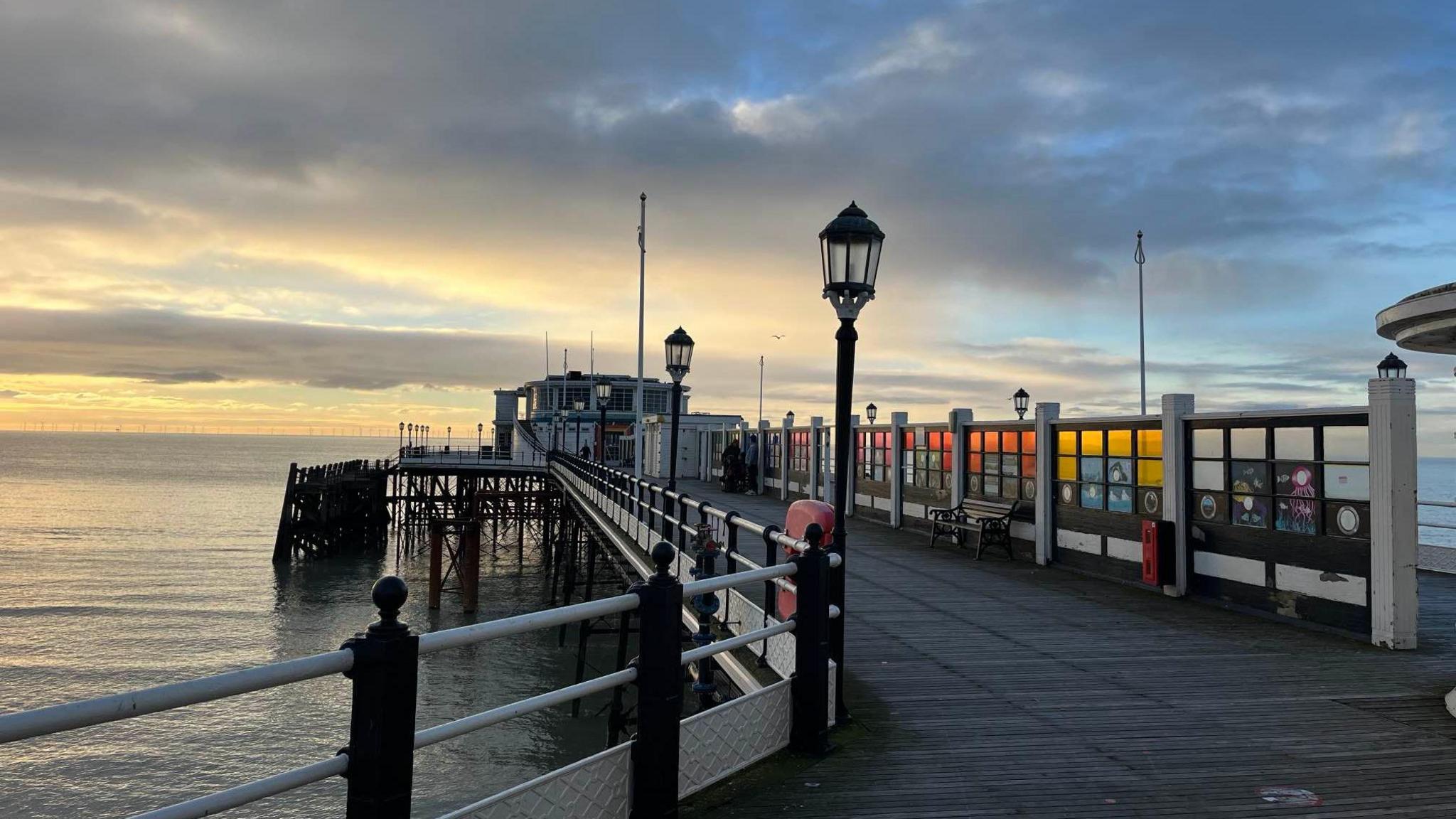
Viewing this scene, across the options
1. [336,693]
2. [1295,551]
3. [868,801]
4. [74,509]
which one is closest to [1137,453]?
[1295,551]

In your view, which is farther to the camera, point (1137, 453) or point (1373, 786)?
point (1137, 453)

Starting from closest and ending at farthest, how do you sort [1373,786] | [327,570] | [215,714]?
[1373,786] < [215,714] < [327,570]

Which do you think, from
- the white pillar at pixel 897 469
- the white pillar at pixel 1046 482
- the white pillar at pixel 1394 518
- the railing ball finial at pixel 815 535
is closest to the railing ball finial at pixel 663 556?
the railing ball finial at pixel 815 535

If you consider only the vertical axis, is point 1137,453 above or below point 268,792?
above

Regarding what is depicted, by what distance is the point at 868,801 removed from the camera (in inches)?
172

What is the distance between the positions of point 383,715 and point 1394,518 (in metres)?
8.95

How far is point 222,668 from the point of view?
20.7 m

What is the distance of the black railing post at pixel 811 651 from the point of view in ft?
16.3

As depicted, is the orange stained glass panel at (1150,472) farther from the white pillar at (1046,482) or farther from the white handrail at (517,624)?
the white handrail at (517,624)

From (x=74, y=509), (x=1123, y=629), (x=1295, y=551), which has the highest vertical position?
(x=1295, y=551)

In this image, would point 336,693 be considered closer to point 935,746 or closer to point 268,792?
point 935,746

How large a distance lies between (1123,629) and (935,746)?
4479mm

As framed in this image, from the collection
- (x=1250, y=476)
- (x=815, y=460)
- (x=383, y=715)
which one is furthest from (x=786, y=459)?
(x=383, y=715)

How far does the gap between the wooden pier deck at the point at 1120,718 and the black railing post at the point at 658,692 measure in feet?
A: 1.25
